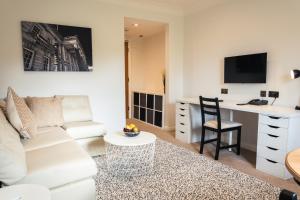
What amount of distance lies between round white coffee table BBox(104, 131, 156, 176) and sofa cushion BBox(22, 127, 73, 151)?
0.49 m

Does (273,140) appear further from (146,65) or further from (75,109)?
(146,65)

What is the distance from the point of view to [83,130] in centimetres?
294

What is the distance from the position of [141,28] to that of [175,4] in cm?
104

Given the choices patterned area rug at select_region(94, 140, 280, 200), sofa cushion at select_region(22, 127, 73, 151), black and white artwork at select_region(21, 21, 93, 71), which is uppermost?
black and white artwork at select_region(21, 21, 93, 71)

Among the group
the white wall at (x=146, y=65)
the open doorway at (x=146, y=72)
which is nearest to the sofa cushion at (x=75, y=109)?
the open doorway at (x=146, y=72)

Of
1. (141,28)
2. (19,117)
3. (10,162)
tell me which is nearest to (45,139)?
(19,117)

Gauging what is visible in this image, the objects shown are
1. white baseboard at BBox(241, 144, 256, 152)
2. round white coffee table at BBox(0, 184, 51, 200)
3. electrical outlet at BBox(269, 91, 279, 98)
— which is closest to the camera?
round white coffee table at BBox(0, 184, 51, 200)

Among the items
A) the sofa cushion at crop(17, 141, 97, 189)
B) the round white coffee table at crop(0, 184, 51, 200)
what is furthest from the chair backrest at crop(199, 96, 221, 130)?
the round white coffee table at crop(0, 184, 51, 200)

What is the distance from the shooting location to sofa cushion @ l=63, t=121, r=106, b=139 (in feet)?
9.46

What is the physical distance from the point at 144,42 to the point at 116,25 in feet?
7.12

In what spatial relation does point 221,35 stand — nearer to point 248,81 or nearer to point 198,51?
point 198,51

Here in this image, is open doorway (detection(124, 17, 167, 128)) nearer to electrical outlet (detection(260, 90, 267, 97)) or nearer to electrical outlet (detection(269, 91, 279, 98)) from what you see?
electrical outlet (detection(260, 90, 267, 97))

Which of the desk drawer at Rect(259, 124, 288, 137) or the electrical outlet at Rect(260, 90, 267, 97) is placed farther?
the electrical outlet at Rect(260, 90, 267, 97)

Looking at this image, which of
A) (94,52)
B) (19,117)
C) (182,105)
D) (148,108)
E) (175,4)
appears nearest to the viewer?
(19,117)
